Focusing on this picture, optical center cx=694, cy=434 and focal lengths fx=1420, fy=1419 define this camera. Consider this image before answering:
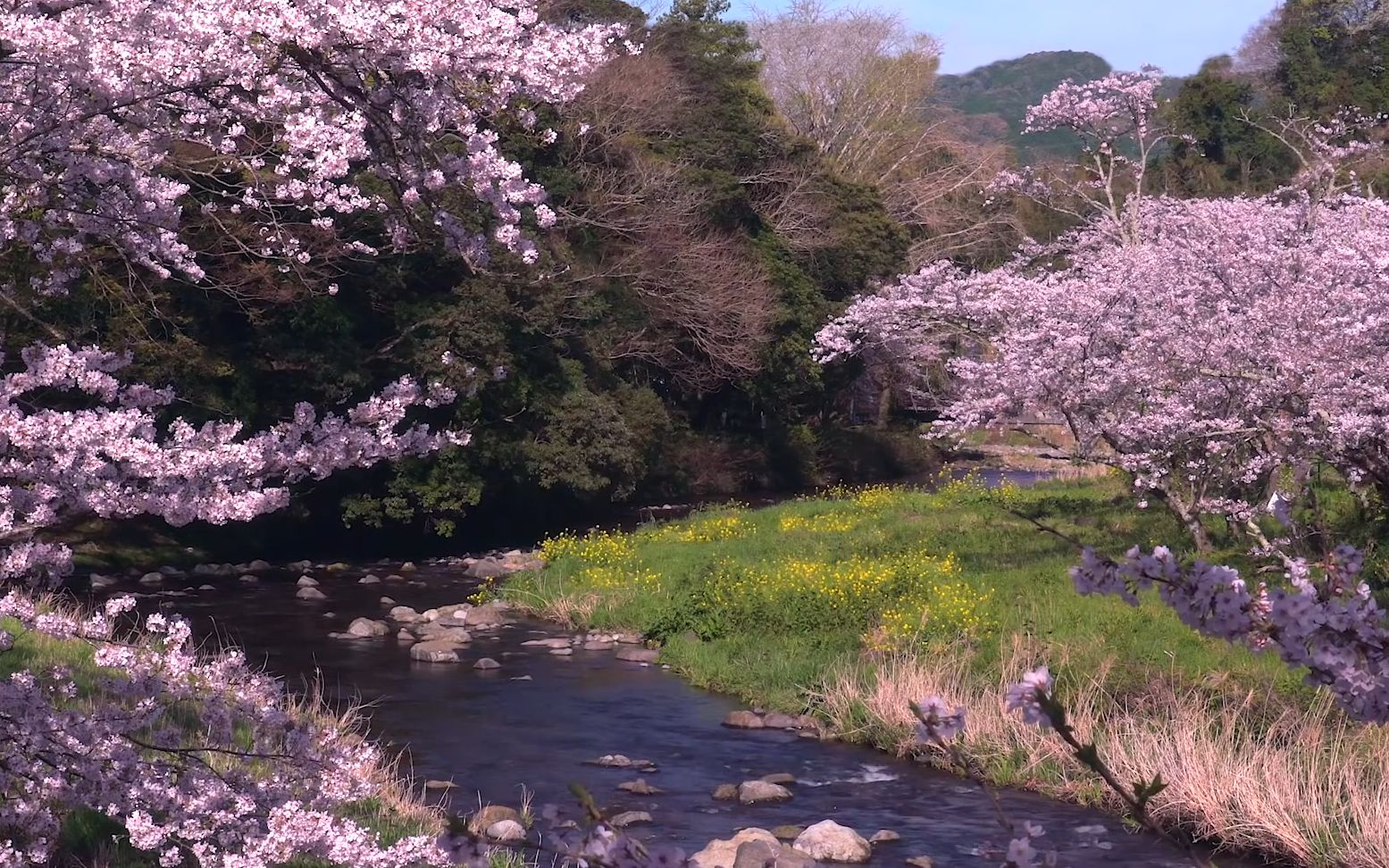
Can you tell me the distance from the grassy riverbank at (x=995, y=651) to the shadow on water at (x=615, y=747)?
50cm

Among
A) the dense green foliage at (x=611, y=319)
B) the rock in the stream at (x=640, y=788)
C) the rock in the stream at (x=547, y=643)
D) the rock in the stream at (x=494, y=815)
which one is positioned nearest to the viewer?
the rock in the stream at (x=494, y=815)

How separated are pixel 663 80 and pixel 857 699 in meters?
24.3

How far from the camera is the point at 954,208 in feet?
155

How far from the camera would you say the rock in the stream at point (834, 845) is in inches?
378

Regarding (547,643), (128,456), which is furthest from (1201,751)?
(547,643)

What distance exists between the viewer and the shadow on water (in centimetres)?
1030

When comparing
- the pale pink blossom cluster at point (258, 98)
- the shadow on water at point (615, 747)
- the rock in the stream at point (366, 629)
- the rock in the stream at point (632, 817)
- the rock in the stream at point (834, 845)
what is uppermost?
the pale pink blossom cluster at point (258, 98)

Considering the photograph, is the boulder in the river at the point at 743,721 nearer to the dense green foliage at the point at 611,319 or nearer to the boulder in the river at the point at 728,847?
the boulder in the river at the point at 728,847

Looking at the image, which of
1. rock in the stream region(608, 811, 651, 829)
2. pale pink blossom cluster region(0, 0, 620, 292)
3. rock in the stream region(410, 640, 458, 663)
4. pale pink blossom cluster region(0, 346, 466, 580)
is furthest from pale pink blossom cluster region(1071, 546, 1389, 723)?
rock in the stream region(410, 640, 458, 663)

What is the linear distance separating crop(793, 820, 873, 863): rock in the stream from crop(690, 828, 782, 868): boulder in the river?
0.69 feet

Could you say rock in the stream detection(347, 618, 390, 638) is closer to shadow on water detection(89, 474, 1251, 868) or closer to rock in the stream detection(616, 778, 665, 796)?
shadow on water detection(89, 474, 1251, 868)

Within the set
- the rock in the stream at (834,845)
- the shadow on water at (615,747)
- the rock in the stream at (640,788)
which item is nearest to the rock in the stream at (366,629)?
the shadow on water at (615,747)

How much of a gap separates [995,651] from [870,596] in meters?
2.30

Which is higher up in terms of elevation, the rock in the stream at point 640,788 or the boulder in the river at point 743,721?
the rock in the stream at point 640,788
